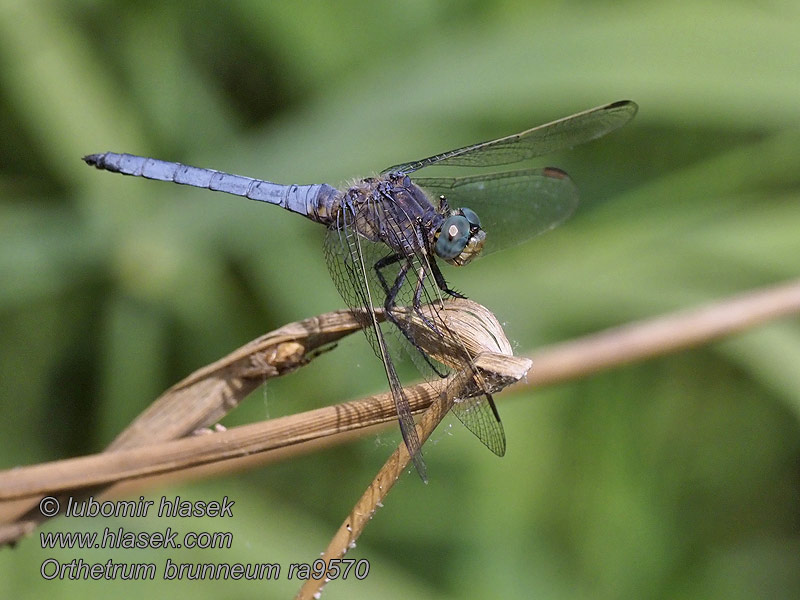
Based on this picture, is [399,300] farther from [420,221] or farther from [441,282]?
[420,221]

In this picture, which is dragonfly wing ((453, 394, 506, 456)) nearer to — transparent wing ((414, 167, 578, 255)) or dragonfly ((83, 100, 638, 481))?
dragonfly ((83, 100, 638, 481))

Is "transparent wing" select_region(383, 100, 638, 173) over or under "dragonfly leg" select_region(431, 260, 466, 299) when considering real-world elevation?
over

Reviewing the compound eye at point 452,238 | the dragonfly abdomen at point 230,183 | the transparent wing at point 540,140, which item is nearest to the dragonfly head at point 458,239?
the compound eye at point 452,238

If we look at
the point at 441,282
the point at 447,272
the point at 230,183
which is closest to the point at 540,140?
the point at 447,272

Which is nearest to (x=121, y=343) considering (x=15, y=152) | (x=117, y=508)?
(x=15, y=152)

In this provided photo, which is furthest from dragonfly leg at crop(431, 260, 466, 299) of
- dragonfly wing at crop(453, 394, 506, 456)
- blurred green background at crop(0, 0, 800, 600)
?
blurred green background at crop(0, 0, 800, 600)

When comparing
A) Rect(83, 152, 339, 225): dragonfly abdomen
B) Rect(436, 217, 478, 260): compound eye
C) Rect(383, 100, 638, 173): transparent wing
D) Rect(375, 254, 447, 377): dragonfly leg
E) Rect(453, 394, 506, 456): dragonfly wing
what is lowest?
Rect(453, 394, 506, 456): dragonfly wing
